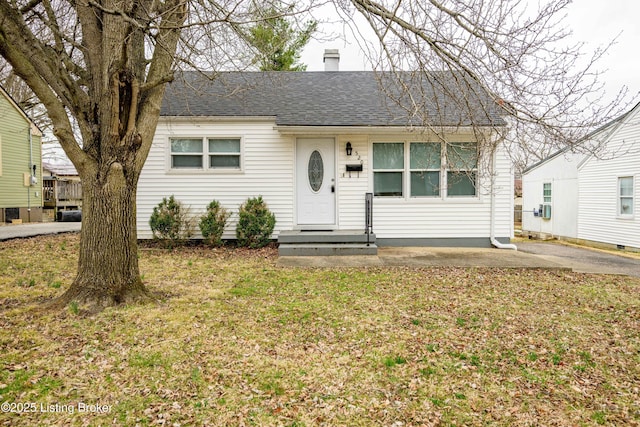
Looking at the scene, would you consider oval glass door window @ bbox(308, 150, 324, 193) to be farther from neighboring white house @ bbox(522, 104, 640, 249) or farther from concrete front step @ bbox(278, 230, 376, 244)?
neighboring white house @ bbox(522, 104, 640, 249)

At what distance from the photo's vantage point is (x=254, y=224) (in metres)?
9.48

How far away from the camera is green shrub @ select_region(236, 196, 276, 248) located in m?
9.52

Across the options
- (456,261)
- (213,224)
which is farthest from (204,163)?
(456,261)

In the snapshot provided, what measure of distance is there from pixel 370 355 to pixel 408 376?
0.46 metres

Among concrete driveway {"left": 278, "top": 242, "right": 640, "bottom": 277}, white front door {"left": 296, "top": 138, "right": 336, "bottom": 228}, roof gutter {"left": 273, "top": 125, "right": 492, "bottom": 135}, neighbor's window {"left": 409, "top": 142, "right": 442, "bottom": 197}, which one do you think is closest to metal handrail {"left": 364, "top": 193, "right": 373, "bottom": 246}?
concrete driveway {"left": 278, "top": 242, "right": 640, "bottom": 277}

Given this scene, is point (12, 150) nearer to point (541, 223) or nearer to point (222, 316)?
point (222, 316)

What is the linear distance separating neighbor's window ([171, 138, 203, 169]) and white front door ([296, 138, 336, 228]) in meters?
2.47

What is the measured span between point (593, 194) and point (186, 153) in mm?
14154

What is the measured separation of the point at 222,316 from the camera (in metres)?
4.72

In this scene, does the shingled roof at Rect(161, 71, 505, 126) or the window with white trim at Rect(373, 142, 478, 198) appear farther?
the window with white trim at Rect(373, 142, 478, 198)

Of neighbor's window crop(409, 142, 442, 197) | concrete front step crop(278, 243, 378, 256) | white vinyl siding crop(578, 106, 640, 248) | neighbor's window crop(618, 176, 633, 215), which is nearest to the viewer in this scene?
concrete front step crop(278, 243, 378, 256)

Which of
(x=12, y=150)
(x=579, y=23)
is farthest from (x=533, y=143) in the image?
(x=12, y=150)

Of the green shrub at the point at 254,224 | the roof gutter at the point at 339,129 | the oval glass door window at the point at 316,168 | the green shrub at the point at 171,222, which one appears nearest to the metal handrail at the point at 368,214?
the oval glass door window at the point at 316,168

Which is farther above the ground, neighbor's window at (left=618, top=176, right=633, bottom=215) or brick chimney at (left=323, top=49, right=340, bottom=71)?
brick chimney at (left=323, top=49, right=340, bottom=71)
